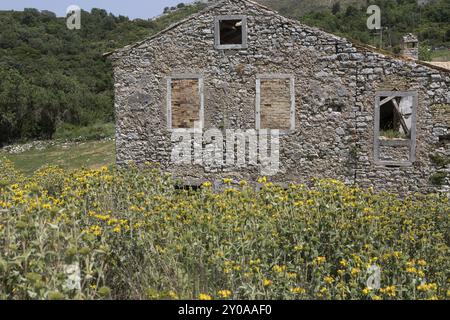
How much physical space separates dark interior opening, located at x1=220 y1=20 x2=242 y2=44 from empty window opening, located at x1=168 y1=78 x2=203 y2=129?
1191 mm

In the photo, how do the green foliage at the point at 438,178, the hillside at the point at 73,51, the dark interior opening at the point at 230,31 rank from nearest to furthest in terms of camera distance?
the green foliage at the point at 438,178 → the dark interior opening at the point at 230,31 → the hillside at the point at 73,51

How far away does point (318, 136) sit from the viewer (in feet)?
37.1

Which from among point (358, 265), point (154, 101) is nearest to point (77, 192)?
point (358, 265)

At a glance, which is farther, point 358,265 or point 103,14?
point 103,14

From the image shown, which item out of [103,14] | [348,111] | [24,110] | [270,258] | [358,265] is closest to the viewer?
[358,265]

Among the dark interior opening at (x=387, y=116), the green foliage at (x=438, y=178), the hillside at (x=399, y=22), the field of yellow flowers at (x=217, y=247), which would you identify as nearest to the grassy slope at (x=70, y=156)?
the dark interior opening at (x=387, y=116)

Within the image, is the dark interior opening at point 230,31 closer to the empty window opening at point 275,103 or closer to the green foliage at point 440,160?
the empty window opening at point 275,103

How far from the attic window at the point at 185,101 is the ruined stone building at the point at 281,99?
0.02 metres

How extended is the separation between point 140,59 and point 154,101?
3.49ft

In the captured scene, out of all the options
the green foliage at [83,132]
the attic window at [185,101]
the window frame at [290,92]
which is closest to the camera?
the window frame at [290,92]

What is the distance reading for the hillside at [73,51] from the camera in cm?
3778

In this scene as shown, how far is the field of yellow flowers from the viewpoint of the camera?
13.1ft
